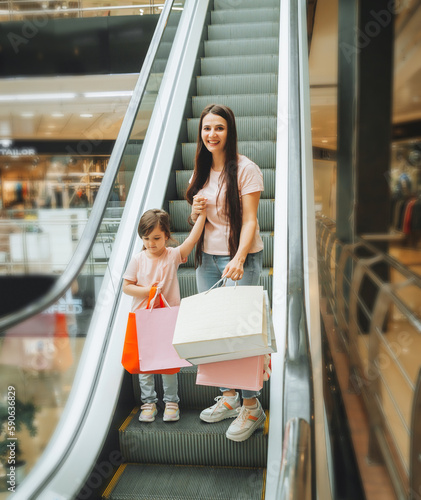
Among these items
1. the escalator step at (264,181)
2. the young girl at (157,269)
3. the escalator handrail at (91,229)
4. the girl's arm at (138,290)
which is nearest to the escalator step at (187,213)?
the escalator step at (264,181)

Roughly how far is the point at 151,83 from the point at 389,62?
14.2ft

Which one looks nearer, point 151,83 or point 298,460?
point 298,460

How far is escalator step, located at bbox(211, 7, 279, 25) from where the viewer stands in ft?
19.0

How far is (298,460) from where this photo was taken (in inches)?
45.6

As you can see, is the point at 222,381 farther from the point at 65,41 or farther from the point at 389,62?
the point at 65,41

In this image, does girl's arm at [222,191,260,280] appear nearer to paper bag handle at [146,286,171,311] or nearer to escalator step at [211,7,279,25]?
paper bag handle at [146,286,171,311]

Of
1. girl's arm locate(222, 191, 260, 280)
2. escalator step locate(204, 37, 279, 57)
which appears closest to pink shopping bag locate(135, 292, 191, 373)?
girl's arm locate(222, 191, 260, 280)

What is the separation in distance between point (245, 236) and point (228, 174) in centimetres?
30

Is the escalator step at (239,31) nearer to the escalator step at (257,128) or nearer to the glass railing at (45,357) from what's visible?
the escalator step at (257,128)

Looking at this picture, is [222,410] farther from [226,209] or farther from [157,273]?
[226,209]

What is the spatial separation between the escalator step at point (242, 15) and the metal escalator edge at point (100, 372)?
2702mm

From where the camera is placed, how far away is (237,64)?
504cm

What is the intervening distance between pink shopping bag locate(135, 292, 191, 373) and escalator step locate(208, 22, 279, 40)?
14.2 feet

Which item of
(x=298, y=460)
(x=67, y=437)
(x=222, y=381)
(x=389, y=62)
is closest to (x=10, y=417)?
(x=67, y=437)
